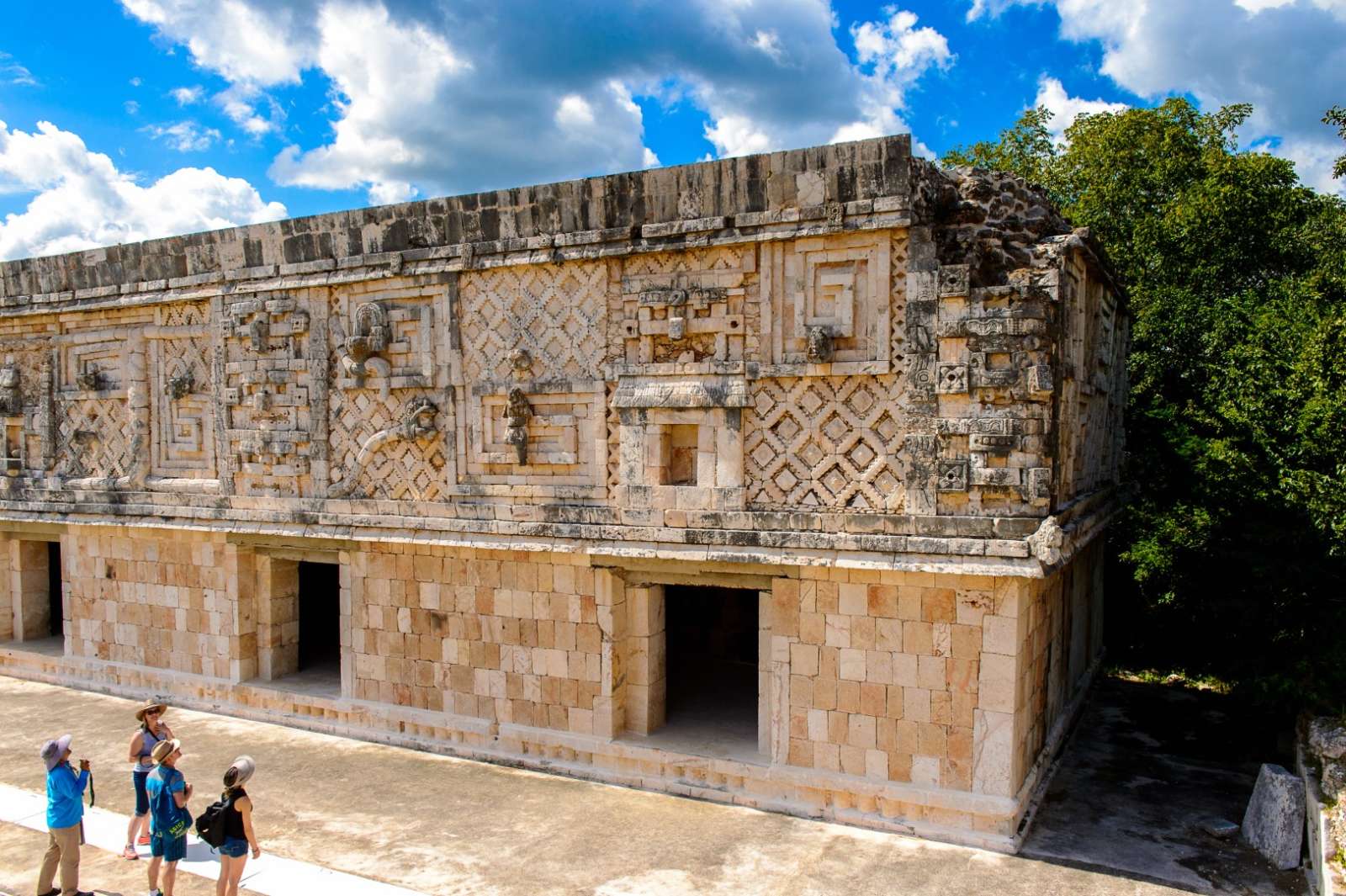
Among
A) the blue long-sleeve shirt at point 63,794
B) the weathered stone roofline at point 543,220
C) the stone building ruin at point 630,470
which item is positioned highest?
the weathered stone roofline at point 543,220

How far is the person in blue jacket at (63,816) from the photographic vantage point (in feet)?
17.7

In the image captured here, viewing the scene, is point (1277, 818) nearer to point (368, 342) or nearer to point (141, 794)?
point (141, 794)

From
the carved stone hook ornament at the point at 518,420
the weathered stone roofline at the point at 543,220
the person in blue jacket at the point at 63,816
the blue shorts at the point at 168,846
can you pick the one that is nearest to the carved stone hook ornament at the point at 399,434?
the carved stone hook ornament at the point at 518,420

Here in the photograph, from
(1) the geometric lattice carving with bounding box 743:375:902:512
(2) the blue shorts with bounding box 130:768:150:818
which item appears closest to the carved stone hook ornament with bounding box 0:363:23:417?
(2) the blue shorts with bounding box 130:768:150:818

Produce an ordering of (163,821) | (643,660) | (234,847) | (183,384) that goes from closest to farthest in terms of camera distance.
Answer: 1. (234,847)
2. (163,821)
3. (643,660)
4. (183,384)

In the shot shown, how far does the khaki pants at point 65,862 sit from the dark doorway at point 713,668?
4306 mm

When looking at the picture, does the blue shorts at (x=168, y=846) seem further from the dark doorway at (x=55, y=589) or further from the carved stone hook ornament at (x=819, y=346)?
the dark doorway at (x=55, y=589)

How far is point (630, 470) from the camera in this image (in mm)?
7301

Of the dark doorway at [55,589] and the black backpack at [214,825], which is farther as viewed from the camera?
the dark doorway at [55,589]

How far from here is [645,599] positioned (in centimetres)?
761

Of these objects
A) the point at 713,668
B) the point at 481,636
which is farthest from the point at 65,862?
the point at 713,668

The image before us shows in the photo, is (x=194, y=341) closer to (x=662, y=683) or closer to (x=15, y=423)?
(x=15, y=423)

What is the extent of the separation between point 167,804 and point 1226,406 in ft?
29.6

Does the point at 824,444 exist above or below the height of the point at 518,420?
below
